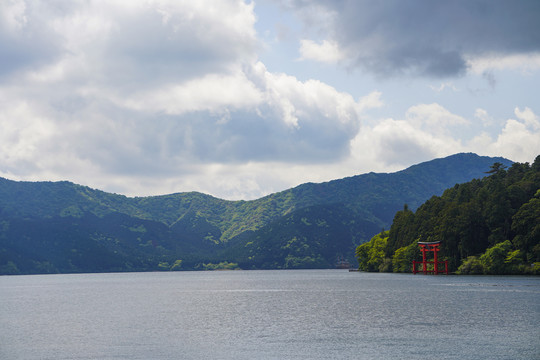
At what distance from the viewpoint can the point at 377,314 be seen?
73750 mm

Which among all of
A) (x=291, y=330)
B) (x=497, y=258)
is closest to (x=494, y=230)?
(x=497, y=258)

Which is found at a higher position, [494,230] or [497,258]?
[494,230]

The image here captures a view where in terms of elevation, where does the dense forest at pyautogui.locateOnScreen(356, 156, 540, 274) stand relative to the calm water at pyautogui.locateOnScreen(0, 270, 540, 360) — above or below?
above

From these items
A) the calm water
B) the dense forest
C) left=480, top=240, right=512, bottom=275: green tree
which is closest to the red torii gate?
the dense forest

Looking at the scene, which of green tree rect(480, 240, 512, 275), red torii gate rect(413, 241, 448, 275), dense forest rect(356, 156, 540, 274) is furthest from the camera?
red torii gate rect(413, 241, 448, 275)

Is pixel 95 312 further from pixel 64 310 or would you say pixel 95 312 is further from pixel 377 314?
pixel 377 314

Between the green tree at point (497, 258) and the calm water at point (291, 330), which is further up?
the green tree at point (497, 258)

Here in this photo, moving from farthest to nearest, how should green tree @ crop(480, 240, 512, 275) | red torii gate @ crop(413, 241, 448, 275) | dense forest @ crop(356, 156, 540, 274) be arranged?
red torii gate @ crop(413, 241, 448, 275) < green tree @ crop(480, 240, 512, 275) < dense forest @ crop(356, 156, 540, 274)

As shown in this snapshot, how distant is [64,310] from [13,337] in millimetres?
33298

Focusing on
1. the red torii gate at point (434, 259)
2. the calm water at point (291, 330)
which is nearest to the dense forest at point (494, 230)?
the red torii gate at point (434, 259)

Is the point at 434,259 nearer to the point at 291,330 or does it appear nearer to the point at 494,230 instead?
the point at 494,230

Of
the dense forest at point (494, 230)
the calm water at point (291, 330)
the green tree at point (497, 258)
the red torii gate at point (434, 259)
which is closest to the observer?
the calm water at point (291, 330)

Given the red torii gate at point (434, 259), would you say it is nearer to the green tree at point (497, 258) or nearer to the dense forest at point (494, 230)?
the dense forest at point (494, 230)

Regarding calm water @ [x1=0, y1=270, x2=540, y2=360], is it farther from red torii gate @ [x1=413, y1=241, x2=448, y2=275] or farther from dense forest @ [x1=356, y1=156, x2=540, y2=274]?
red torii gate @ [x1=413, y1=241, x2=448, y2=275]
